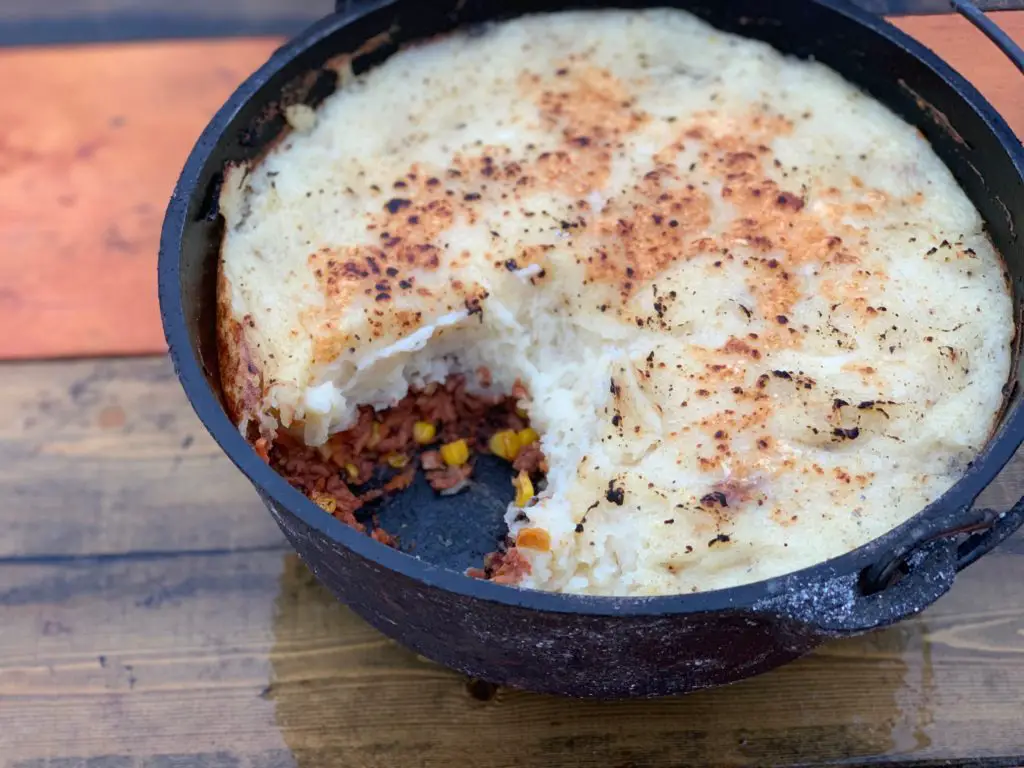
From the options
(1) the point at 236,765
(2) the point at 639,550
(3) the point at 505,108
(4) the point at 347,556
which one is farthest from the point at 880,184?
(1) the point at 236,765

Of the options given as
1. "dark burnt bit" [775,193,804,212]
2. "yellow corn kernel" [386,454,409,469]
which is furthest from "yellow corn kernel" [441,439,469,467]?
"dark burnt bit" [775,193,804,212]

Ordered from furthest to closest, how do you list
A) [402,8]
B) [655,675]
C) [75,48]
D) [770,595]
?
[75,48]
[402,8]
[655,675]
[770,595]

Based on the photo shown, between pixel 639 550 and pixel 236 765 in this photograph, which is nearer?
pixel 639 550

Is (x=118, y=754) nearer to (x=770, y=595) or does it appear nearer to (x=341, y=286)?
(x=341, y=286)

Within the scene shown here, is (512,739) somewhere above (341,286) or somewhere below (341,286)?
below

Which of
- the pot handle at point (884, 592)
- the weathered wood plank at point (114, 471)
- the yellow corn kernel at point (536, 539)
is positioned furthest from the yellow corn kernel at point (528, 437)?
the pot handle at point (884, 592)
